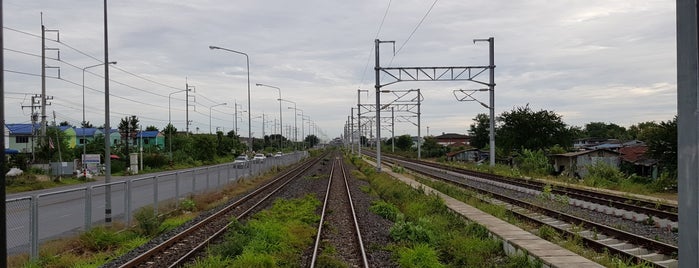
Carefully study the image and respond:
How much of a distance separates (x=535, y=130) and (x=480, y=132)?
94.9 feet

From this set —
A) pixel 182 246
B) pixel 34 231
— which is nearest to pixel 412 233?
pixel 182 246

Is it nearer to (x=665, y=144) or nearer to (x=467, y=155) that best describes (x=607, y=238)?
(x=665, y=144)

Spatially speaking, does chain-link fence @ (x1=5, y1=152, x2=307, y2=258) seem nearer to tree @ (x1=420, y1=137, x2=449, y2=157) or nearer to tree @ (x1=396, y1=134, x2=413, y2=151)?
tree @ (x1=420, y1=137, x2=449, y2=157)

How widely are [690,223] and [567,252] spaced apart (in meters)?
7.30

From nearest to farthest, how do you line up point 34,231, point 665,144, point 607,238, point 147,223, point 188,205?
point 34,231 → point 607,238 → point 147,223 → point 188,205 → point 665,144

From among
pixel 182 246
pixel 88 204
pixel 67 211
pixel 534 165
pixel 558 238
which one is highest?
pixel 88 204

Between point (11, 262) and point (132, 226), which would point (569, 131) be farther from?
point (11, 262)

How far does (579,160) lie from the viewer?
44.2m

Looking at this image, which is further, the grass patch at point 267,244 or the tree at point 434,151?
the tree at point 434,151

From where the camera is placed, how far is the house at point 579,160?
4132 cm

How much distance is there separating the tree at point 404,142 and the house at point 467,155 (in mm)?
38860

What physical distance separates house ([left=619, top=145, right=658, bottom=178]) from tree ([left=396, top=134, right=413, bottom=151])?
8080 cm

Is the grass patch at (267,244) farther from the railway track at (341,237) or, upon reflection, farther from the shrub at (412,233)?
the shrub at (412,233)

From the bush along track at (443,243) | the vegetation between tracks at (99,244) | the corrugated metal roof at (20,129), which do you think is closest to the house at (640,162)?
the bush along track at (443,243)
